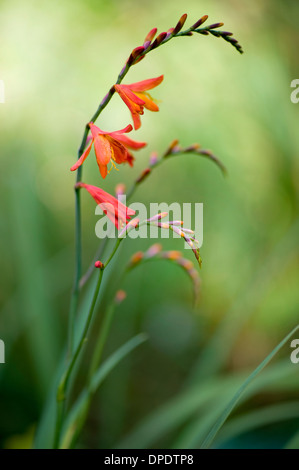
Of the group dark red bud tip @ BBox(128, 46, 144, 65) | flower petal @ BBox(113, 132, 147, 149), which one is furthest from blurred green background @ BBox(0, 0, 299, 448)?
dark red bud tip @ BBox(128, 46, 144, 65)

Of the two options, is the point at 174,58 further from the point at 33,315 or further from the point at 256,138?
the point at 33,315

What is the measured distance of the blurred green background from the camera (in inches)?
53.1

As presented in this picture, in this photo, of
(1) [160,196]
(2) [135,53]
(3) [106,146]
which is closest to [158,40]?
(2) [135,53]

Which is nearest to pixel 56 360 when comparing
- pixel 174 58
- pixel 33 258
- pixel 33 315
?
pixel 33 315

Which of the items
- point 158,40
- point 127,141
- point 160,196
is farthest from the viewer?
point 160,196

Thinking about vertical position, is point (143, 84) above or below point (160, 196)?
above

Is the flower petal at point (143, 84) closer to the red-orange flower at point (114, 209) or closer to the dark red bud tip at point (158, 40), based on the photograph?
the dark red bud tip at point (158, 40)

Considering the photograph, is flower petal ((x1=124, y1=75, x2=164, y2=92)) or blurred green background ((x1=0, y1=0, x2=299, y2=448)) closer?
flower petal ((x1=124, y1=75, x2=164, y2=92))

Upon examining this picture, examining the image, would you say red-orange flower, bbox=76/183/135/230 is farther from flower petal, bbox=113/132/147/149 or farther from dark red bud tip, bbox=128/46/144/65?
dark red bud tip, bbox=128/46/144/65

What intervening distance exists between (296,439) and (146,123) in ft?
5.40

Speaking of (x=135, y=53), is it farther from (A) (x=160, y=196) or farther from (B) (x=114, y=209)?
(A) (x=160, y=196)

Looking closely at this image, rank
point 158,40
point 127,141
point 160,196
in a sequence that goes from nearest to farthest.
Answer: point 158,40
point 127,141
point 160,196

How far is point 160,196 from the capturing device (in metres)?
1.98

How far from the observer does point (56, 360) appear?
1.27m
